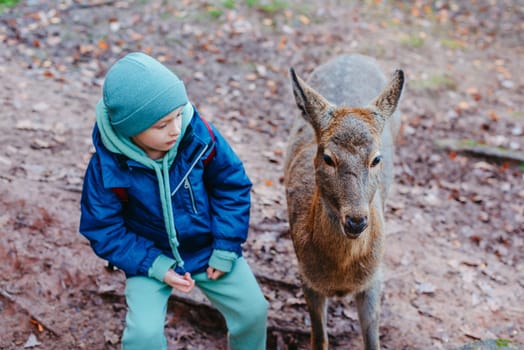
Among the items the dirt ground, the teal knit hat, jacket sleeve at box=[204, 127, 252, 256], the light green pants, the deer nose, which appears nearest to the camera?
the teal knit hat

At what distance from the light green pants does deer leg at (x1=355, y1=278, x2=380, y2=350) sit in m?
0.79

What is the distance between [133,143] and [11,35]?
6559mm

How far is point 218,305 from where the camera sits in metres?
3.70

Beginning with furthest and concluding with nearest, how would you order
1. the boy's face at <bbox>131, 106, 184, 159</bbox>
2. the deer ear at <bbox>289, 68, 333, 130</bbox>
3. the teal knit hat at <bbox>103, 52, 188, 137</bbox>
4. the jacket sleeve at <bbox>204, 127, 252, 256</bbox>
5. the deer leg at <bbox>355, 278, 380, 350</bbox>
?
the deer leg at <bbox>355, 278, 380, 350</bbox> < the deer ear at <bbox>289, 68, 333, 130</bbox> < the jacket sleeve at <bbox>204, 127, 252, 256</bbox> < the boy's face at <bbox>131, 106, 184, 159</bbox> < the teal knit hat at <bbox>103, 52, 188, 137</bbox>

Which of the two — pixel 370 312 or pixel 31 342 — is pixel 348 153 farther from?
pixel 31 342

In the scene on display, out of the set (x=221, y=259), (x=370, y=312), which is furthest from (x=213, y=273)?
(x=370, y=312)

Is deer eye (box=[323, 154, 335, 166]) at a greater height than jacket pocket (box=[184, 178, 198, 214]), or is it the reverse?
deer eye (box=[323, 154, 335, 166])

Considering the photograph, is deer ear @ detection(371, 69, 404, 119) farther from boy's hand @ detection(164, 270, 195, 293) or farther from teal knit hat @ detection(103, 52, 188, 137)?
boy's hand @ detection(164, 270, 195, 293)

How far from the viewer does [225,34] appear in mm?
9359

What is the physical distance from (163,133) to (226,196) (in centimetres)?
64

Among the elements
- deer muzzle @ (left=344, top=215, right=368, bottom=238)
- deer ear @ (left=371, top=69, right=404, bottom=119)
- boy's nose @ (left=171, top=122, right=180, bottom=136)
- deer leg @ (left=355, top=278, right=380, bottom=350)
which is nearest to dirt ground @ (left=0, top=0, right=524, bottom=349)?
deer leg @ (left=355, top=278, right=380, bottom=350)

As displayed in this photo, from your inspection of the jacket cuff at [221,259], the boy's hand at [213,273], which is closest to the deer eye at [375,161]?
the jacket cuff at [221,259]

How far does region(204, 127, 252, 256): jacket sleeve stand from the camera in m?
3.44

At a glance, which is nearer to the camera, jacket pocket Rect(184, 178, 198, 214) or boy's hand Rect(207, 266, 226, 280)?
jacket pocket Rect(184, 178, 198, 214)
